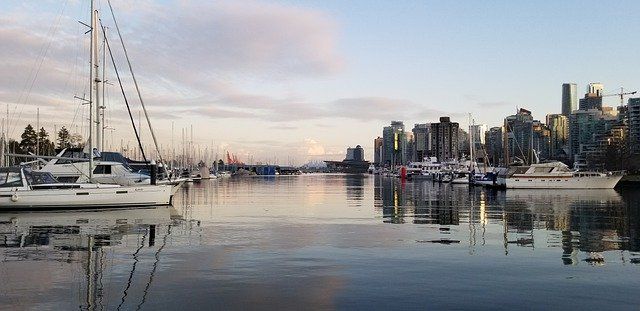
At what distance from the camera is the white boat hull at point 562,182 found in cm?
9538

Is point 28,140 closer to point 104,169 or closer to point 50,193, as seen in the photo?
point 104,169

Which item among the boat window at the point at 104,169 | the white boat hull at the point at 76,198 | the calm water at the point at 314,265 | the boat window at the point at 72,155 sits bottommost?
the calm water at the point at 314,265

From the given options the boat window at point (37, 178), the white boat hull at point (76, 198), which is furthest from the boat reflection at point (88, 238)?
the boat window at point (37, 178)

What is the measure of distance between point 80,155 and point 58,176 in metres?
3.59

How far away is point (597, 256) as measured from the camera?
1977 centimetres

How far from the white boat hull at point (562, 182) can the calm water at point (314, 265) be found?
65392mm

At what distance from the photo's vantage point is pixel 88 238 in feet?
78.2

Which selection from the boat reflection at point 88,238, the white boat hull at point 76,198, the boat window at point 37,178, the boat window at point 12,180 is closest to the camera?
the boat reflection at point 88,238

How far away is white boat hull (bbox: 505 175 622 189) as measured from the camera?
313 ft

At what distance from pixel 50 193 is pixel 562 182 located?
8147 centimetres

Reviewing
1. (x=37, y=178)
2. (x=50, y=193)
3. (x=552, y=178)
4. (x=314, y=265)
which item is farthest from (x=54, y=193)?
(x=552, y=178)

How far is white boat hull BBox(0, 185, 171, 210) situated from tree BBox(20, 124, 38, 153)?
109 meters

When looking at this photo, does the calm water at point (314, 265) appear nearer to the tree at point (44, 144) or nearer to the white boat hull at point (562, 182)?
the white boat hull at point (562, 182)

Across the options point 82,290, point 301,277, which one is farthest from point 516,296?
point 82,290
